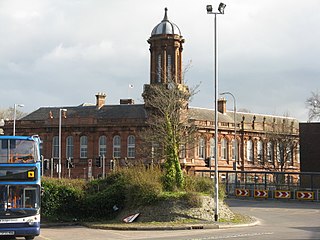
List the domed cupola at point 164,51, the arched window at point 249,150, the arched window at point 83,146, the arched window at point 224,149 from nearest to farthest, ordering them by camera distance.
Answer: the domed cupola at point 164,51, the arched window at point 83,146, the arched window at point 224,149, the arched window at point 249,150

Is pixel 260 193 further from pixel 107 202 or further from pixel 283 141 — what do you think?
pixel 283 141

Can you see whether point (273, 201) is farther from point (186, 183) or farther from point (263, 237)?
point (263, 237)

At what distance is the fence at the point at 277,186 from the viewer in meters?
44.3

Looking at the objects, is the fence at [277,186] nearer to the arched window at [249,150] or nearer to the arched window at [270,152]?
the arched window at [249,150]

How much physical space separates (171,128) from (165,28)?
43772 mm

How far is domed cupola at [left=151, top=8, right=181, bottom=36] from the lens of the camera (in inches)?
2822

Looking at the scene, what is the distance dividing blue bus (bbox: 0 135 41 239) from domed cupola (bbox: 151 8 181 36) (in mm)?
53799

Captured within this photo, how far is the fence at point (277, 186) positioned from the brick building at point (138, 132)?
18.8 metres

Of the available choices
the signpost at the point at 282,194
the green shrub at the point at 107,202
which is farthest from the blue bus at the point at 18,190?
the signpost at the point at 282,194

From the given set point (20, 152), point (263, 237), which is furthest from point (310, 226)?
point (20, 152)

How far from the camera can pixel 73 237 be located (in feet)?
73.9

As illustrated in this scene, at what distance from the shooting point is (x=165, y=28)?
71.7m

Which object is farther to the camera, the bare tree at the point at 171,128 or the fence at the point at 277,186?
the fence at the point at 277,186

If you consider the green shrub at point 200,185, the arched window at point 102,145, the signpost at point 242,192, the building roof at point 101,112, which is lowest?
the signpost at point 242,192
